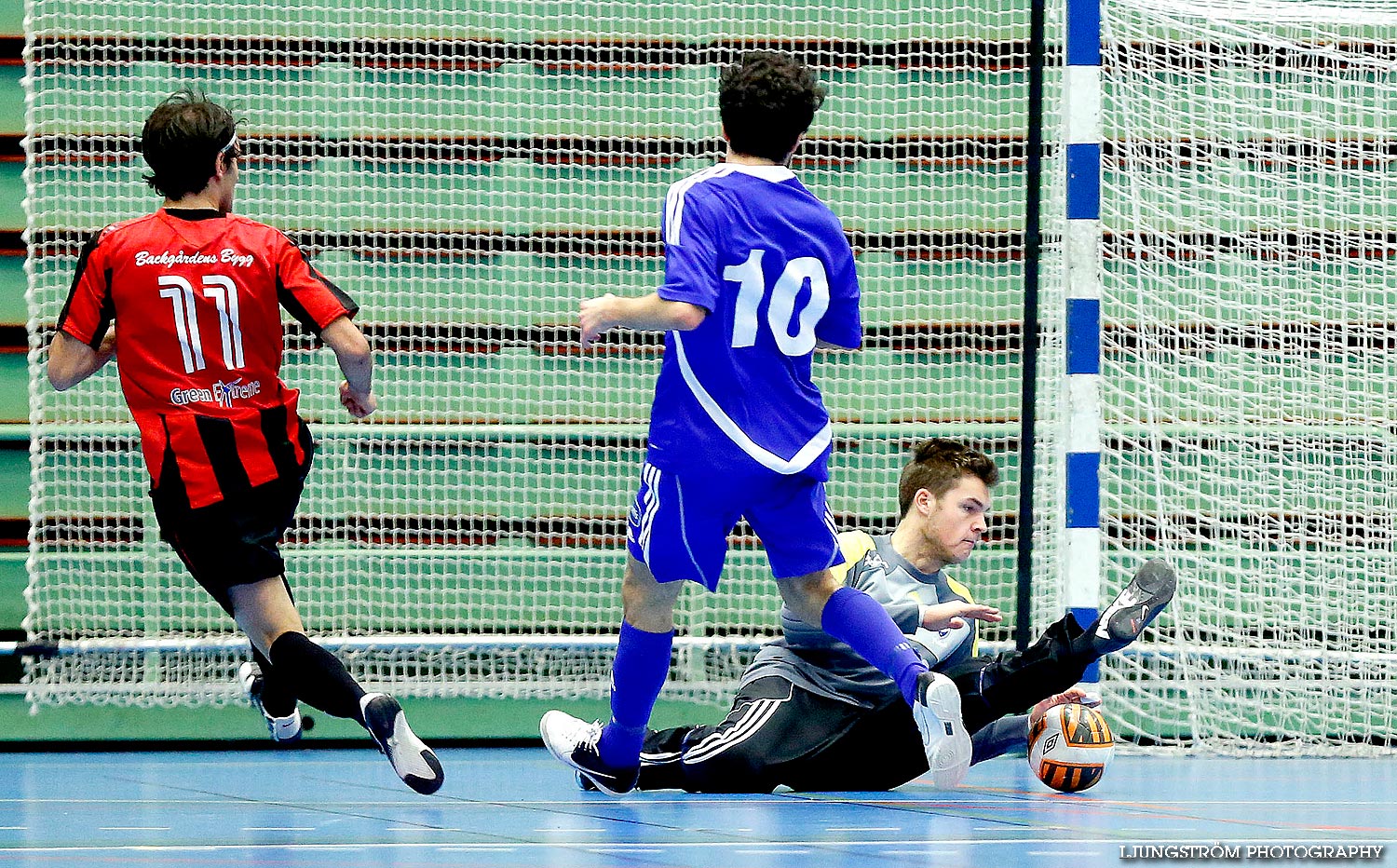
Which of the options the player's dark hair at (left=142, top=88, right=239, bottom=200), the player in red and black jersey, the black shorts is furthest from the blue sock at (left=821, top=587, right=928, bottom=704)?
the player's dark hair at (left=142, top=88, right=239, bottom=200)

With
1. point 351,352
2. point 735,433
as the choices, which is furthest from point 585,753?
point 351,352

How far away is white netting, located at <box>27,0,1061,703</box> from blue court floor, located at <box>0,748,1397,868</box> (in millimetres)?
988

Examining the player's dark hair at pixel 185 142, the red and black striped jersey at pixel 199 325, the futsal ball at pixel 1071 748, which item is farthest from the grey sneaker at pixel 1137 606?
the player's dark hair at pixel 185 142

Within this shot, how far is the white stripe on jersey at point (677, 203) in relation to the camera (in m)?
3.10

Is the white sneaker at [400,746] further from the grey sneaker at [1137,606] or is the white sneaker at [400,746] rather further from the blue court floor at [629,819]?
the grey sneaker at [1137,606]

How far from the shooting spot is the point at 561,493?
17.9ft

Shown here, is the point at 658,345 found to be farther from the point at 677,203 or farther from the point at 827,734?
the point at 677,203

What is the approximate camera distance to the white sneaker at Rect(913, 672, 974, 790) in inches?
117

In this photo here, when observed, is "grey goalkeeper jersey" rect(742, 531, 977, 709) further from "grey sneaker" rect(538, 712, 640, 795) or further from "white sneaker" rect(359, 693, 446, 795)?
"white sneaker" rect(359, 693, 446, 795)

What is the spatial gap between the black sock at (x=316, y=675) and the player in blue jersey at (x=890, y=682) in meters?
0.78

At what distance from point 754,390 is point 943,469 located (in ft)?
2.93

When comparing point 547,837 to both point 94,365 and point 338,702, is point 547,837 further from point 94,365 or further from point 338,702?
point 94,365

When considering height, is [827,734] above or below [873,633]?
below

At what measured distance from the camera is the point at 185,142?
3.32m
